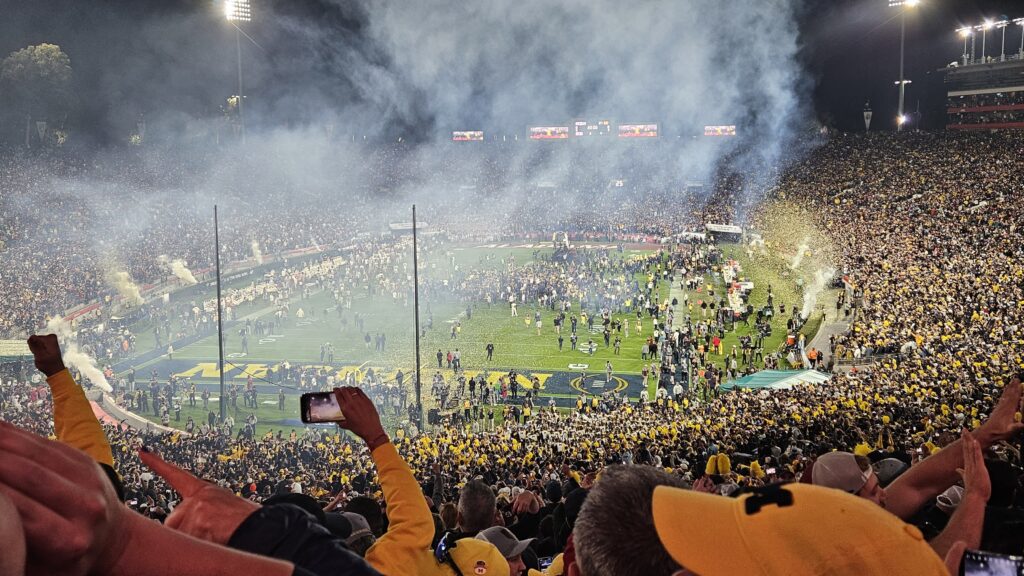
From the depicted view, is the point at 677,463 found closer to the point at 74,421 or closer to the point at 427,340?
the point at 74,421

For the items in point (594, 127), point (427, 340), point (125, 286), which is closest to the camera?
point (427, 340)

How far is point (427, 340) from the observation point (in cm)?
3538

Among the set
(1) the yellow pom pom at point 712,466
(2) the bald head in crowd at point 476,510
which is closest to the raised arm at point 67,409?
(2) the bald head in crowd at point 476,510

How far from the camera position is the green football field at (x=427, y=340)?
31.1m

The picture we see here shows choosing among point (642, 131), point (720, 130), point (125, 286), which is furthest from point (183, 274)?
point (720, 130)

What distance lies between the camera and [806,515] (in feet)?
4.49

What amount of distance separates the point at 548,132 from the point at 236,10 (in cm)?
3949

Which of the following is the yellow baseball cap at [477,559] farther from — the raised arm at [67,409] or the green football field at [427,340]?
the green football field at [427,340]

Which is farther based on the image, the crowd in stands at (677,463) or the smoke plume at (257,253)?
the smoke plume at (257,253)

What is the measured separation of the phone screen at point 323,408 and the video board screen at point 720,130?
8115 centimetres

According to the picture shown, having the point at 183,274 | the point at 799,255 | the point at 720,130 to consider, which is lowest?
the point at 183,274

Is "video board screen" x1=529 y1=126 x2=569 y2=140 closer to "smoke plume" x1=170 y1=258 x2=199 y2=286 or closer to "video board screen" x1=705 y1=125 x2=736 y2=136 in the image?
"video board screen" x1=705 y1=125 x2=736 y2=136

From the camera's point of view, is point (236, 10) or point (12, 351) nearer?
point (12, 351)

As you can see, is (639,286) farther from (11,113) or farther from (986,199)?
(11,113)
